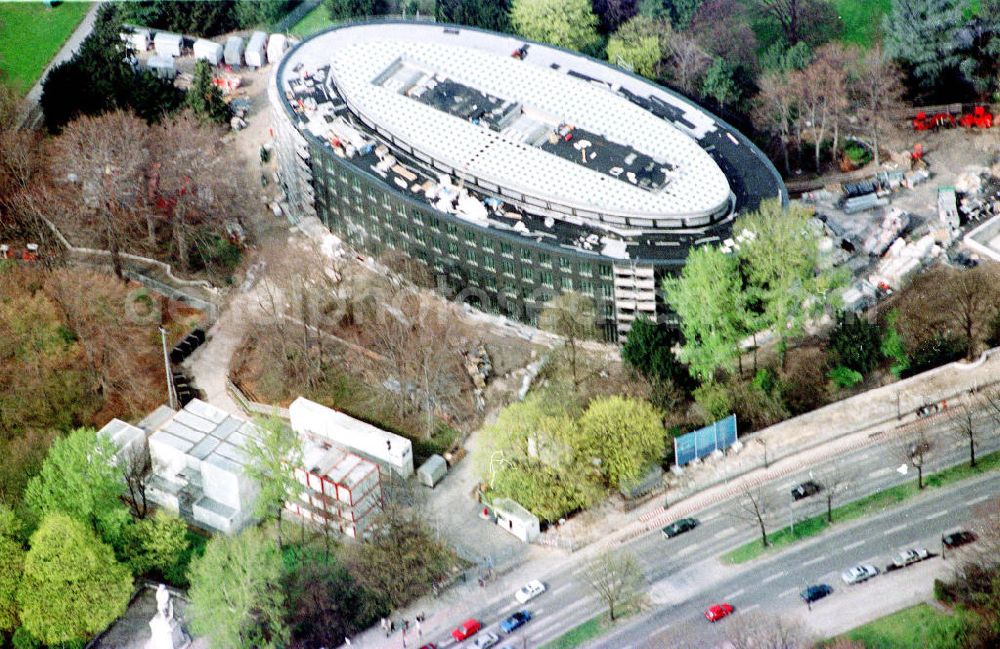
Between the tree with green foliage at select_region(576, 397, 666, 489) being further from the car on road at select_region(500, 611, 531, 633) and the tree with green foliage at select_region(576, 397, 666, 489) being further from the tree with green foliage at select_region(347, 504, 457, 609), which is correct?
the tree with green foliage at select_region(347, 504, 457, 609)

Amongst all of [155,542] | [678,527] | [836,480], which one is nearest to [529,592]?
[678,527]

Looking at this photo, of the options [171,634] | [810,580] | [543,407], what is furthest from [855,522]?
[171,634]

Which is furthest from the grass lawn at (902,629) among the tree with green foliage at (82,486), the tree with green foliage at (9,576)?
the tree with green foliage at (9,576)

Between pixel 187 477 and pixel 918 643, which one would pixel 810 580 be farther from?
pixel 187 477

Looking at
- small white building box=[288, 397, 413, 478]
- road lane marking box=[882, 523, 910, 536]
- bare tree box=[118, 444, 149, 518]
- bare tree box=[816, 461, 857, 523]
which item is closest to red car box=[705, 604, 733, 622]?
bare tree box=[816, 461, 857, 523]

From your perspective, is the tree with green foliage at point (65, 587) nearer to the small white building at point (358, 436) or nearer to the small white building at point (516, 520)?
the small white building at point (358, 436)
